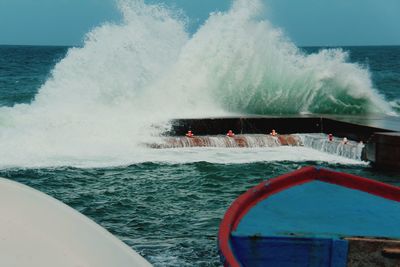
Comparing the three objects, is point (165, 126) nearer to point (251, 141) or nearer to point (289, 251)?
point (251, 141)

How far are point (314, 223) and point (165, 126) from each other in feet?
32.4

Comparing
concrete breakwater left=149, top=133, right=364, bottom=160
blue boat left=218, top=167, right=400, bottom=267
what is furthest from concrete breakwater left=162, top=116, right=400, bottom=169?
blue boat left=218, top=167, right=400, bottom=267

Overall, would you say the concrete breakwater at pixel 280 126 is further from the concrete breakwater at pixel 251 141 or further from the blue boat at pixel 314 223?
the blue boat at pixel 314 223

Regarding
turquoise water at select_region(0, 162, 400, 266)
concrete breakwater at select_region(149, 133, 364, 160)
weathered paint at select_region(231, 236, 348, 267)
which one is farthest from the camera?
concrete breakwater at select_region(149, 133, 364, 160)

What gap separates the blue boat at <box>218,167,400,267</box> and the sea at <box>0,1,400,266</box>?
65.9 inches

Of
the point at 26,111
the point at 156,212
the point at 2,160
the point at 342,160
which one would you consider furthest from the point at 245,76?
the point at 156,212

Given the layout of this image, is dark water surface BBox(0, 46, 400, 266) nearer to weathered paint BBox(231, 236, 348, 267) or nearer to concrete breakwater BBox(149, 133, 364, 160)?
concrete breakwater BBox(149, 133, 364, 160)

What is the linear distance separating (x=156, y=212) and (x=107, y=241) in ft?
19.8

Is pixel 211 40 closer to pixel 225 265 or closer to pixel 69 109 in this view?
Answer: pixel 69 109

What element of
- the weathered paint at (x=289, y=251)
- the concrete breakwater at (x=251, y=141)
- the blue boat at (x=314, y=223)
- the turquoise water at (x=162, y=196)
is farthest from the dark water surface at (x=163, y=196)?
the weathered paint at (x=289, y=251)

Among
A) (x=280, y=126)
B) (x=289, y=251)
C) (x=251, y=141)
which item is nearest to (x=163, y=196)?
(x=251, y=141)

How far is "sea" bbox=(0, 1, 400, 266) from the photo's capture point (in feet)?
25.9

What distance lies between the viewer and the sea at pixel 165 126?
Result: 25.9 ft

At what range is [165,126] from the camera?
45.0 feet
